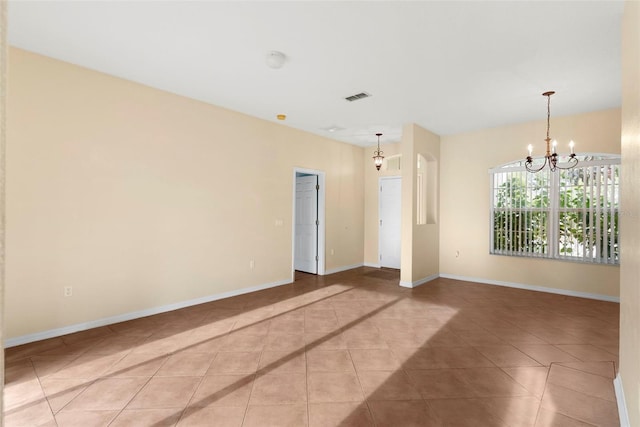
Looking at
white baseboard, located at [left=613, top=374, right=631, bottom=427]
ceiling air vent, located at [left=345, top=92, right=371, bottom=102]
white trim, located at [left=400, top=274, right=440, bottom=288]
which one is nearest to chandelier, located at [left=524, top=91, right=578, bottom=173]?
ceiling air vent, located at [left=345, top=92, right=371, bottom=102]

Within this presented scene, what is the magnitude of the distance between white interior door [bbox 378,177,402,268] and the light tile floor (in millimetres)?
2684

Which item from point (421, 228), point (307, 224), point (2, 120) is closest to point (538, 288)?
point (421, 228)

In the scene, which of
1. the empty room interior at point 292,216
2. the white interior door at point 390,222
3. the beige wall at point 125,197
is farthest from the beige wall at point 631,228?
the white interior door at point 390,222

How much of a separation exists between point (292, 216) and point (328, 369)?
3320 millimetres

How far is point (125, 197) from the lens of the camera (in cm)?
360

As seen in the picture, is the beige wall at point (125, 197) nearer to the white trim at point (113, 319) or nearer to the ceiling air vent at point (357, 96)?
the white trim at point (113, 319)

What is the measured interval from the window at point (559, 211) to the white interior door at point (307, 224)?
3.33 metres

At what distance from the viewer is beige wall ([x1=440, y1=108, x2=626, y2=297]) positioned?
4547 millimetres

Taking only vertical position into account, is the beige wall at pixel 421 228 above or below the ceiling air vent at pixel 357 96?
below

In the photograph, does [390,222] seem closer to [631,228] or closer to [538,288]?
[538,288]

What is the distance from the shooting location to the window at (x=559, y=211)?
448 centimetres

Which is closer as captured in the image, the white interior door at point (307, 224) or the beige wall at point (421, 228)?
the beige wall at point (421, 228)

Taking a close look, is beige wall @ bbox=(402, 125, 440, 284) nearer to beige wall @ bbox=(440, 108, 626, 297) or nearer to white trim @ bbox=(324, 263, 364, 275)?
beige wall @ bbox=(440, 108, 626, 297)

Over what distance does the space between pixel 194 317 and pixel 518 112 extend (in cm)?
546
